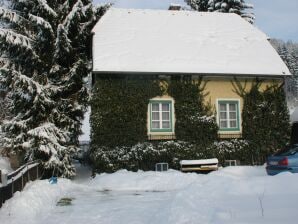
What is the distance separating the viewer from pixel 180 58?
63.6ft

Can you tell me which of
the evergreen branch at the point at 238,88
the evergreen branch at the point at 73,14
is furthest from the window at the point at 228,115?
the evergreen branch at the point at 73,14

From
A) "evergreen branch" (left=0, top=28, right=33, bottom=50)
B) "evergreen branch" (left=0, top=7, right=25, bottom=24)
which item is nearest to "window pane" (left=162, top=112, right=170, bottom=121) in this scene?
"evergreen branch" (left=0, top=28, right=33, bottom=50)

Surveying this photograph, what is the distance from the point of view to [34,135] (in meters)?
16.1

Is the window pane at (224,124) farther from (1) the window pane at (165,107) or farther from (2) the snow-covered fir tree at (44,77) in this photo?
(2) the snow-covered fir tree at (44,77)

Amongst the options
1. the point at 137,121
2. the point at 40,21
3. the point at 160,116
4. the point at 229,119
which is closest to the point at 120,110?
the point at 137,121

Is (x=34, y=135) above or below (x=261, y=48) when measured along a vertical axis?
below

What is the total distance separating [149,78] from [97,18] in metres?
4.57

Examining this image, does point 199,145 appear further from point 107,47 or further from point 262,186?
point 262,186

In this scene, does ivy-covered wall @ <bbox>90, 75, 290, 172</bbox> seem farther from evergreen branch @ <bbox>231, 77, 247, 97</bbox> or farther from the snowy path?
the snowy path

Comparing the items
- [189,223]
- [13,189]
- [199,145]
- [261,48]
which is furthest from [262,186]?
[261,48]

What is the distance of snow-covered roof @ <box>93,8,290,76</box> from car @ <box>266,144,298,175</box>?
5782 millimetres

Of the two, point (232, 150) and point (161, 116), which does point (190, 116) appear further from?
point (232, 150)

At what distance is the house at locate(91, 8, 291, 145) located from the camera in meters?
18.5

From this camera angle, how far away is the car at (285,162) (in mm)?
13844
